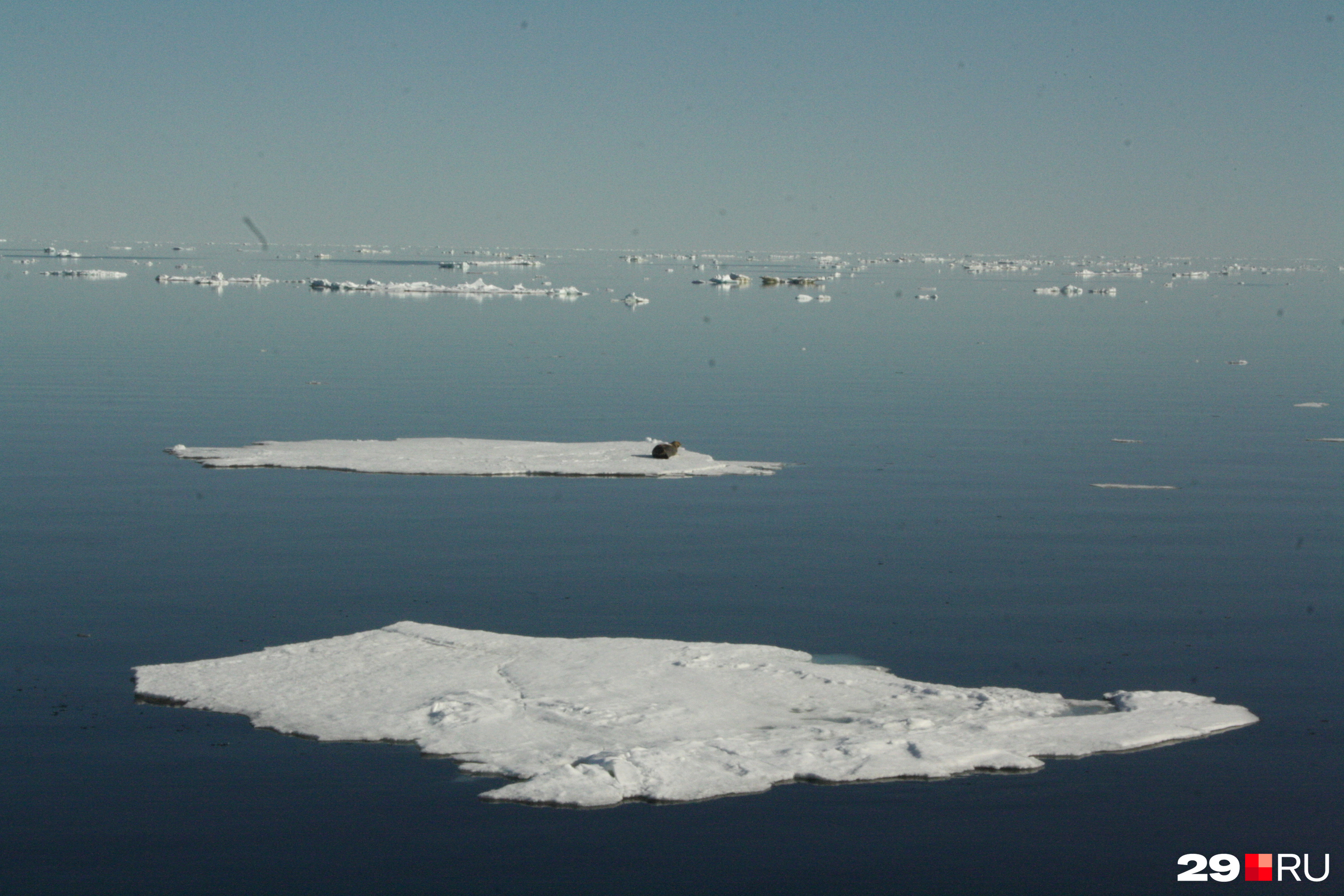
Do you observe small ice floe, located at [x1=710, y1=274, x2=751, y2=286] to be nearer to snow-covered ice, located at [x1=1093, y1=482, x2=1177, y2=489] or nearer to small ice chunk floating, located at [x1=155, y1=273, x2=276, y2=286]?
small ice chunk floating, located at [x1=155, y1=273, x2=276, y2=286]

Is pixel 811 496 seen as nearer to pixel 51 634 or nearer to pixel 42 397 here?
pixel 51 634

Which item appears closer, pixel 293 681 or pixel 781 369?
pixel 293 681

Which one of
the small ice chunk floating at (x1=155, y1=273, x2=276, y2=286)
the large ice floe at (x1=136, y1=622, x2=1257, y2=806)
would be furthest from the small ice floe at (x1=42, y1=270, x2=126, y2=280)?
the large ice floe at (x1=136, y1=622, x2=1257, y2=806)

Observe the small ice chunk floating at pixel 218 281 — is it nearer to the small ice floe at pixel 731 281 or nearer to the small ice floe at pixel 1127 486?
the small ice floe at pixel 731 281

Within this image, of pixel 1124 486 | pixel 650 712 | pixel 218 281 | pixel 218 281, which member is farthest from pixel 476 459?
pixel 218 281

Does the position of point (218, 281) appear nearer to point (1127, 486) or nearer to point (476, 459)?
point (476, 459)

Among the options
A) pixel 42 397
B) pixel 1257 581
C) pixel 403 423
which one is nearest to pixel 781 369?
pixel 403 423
